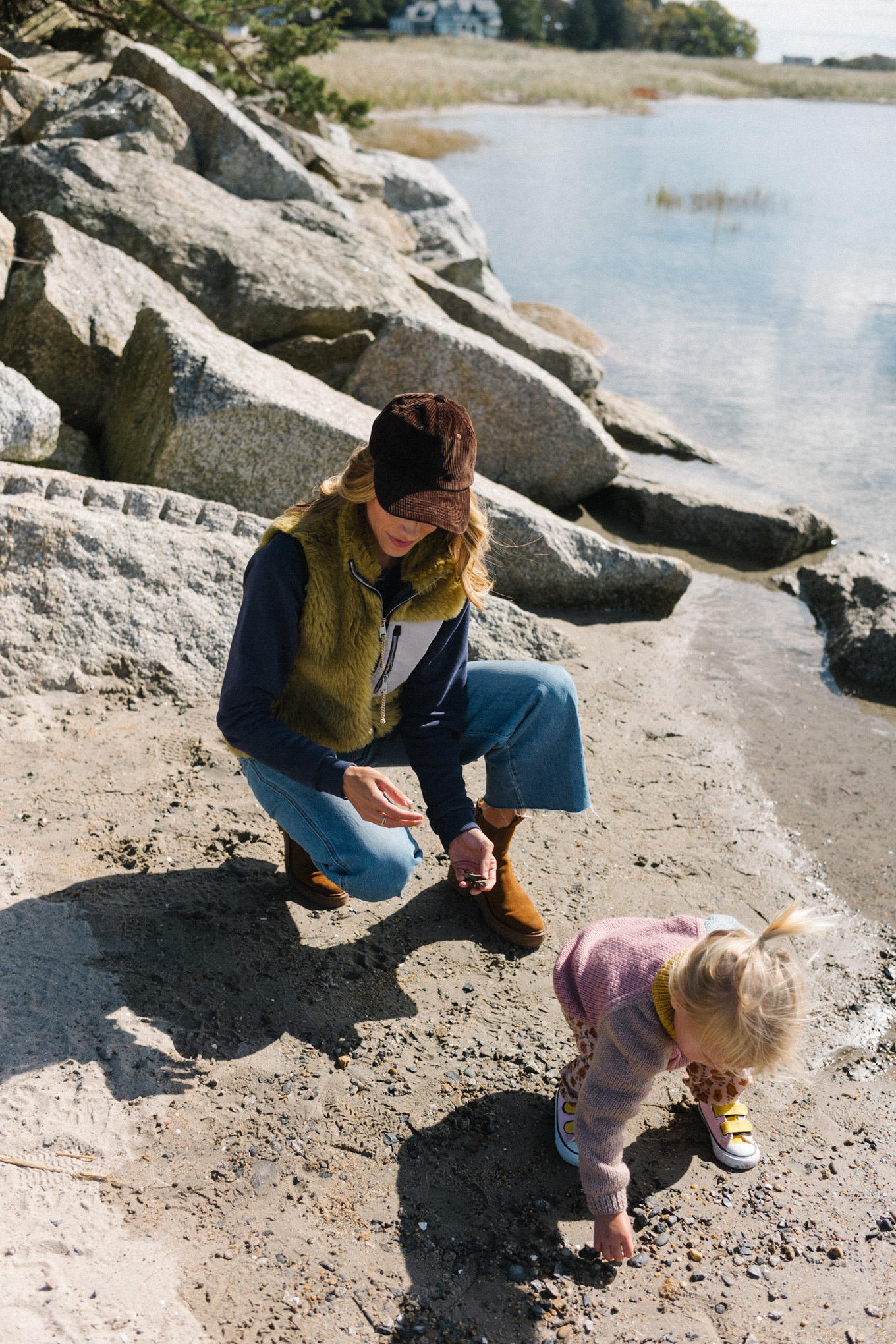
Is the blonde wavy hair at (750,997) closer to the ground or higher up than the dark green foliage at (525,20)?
closer to the ground

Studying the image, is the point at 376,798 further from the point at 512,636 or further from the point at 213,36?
the point at 213,36

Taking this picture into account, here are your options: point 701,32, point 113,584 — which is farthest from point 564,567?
point 701,32

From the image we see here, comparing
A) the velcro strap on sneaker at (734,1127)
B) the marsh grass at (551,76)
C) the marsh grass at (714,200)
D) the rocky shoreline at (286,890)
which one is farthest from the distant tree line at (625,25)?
the velcro strap on sneaker at (734,1127)

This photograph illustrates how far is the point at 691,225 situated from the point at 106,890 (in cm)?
2014

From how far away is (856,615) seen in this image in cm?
509

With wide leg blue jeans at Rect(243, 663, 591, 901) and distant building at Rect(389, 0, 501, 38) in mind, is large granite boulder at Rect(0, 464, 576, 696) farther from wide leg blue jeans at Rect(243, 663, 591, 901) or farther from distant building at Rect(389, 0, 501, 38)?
distant building at Rect(389, 0, 501, 38)

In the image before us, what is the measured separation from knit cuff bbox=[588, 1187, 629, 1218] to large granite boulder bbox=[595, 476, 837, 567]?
4645mm

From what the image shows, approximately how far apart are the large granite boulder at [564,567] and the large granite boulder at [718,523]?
3.88 ft

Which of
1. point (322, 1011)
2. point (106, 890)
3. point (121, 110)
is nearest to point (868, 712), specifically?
point (322, 1011)

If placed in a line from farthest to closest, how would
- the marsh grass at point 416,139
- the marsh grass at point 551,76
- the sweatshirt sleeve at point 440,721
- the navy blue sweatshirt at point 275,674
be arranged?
the marsh grass at point 551,76 < the marsh grass at point 416,139 < the sweatshirt sleeve at point 440,721 < the navy blue sweatshirt at point 275,674

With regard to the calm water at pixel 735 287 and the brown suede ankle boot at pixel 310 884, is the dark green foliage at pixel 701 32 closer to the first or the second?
the calm water at pixel 735 287

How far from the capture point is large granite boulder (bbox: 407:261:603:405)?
6980 millimetres

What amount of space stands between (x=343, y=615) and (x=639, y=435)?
5.80m

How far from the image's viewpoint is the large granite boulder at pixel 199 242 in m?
5.62
